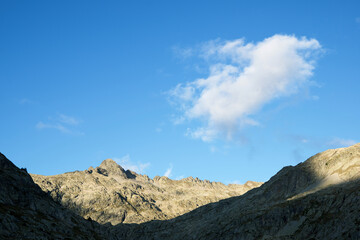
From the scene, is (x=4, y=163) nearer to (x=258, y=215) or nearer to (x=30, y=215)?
(x=30, y=215)

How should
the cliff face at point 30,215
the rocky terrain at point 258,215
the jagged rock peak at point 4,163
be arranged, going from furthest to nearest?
the jagged rock peak at point 4,163 → the rocky terrain at point 258,215 → the cliff face at point 30,215

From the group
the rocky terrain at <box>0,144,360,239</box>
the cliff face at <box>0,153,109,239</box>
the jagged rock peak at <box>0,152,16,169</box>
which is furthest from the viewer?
the jagged rock peak at <box>0,152,16,169</box>

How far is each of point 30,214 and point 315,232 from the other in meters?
114

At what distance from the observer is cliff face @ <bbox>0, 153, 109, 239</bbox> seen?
102m

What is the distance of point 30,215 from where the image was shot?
11756 cm

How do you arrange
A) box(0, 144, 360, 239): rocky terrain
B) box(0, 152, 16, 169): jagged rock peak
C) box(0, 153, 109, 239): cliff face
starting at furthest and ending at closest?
box(0, 152, 16, 169): jagged rock peak < box(0, 144, 360, 239): rocky terrain < box(0, 153, 109, 239): cliff face

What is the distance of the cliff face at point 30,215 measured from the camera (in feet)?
335

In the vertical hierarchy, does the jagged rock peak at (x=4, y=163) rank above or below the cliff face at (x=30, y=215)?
above

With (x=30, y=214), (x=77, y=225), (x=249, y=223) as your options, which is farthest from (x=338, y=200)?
(x=30, y=214)

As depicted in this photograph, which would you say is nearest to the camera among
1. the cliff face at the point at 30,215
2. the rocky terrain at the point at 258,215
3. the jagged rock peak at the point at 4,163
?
the cliff face at the point at 30,215

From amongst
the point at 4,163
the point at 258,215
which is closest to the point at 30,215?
the point at 4,163

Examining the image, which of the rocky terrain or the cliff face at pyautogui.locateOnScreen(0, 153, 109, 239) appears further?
the rocky terrain

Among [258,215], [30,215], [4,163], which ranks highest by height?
[4,163]

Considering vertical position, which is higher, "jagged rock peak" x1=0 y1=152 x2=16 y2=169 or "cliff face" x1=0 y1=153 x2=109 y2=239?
"jagged rock peak" x1=0 y1=152 x2=16 y2=169
